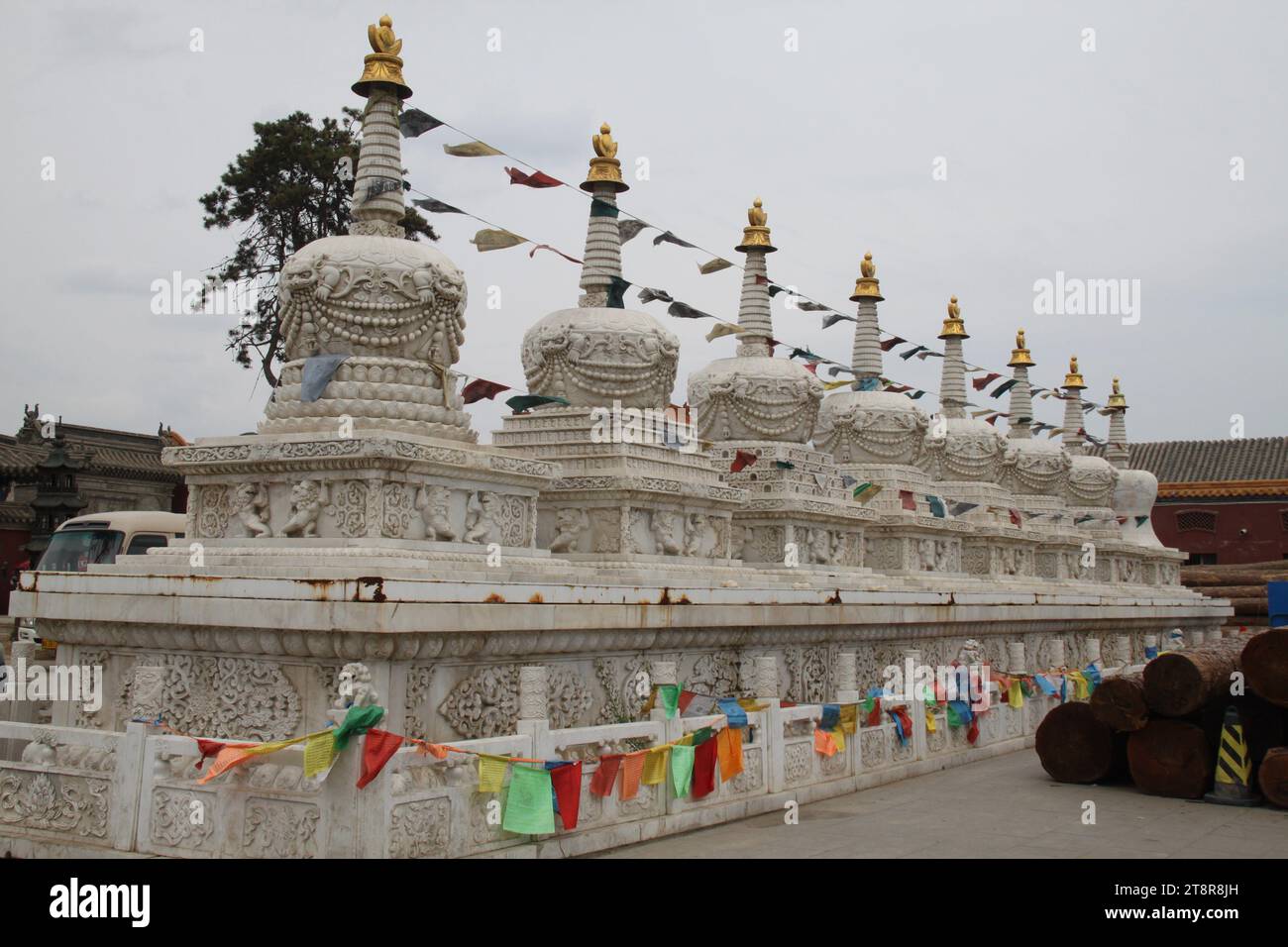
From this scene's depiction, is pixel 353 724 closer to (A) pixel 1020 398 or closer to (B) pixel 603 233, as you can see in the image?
(B) pixel 603 233

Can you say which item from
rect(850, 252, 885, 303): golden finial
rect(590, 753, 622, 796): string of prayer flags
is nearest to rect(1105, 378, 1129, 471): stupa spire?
rect(850, 252, 885, 303): golden finial

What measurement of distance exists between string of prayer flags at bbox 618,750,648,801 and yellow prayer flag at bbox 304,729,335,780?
2.71 meters

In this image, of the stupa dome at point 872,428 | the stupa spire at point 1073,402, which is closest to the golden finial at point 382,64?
the stupa dome at point 872,428

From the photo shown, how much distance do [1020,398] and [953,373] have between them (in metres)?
4.48

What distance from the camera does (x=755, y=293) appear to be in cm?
2361

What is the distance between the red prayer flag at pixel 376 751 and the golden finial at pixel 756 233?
1593 centimetres

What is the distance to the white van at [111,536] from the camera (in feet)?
73.0

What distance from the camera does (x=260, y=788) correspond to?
9.45 meters

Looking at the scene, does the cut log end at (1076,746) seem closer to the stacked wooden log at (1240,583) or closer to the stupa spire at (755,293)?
the stupa spire at (755,293)

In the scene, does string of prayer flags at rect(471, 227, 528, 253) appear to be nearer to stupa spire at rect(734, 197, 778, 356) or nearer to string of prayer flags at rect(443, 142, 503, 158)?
string of prayer flags at rect(443, 142, 503, 158)

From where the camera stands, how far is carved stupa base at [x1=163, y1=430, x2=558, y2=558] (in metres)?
12.4

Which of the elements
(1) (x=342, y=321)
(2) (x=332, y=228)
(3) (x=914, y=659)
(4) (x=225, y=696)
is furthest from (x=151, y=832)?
(2) (x=332, y=228)
